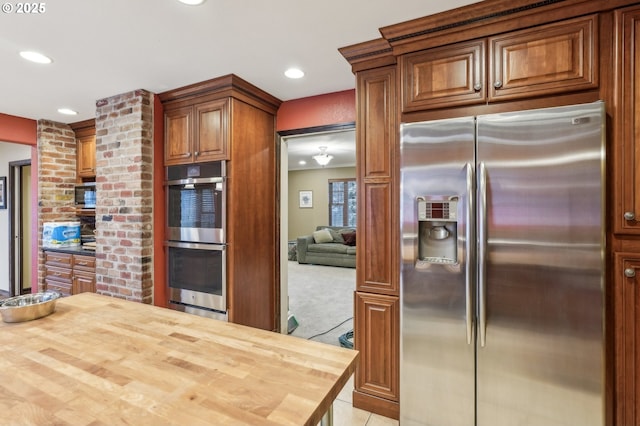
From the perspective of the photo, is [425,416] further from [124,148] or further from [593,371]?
[124,148]

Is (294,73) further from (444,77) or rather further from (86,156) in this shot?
(86,156)

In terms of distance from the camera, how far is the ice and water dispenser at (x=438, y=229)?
1.67 m

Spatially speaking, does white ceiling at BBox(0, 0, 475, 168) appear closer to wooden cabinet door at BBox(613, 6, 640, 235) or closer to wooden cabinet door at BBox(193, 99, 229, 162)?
wooden cabinet door at BBox(193, 99, 229, 162)

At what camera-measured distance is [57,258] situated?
3.59 metres

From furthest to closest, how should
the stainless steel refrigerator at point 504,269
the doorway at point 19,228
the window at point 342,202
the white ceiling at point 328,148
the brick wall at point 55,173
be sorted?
the window at point 342,202
the white ceiling at point 328,148
the doorway at point 19,228
the brick wall at point 55,173
the stainless steel refrigerator at point 504,269

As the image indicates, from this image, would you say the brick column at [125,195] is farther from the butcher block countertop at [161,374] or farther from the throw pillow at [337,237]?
the throw pillow at [337,237]

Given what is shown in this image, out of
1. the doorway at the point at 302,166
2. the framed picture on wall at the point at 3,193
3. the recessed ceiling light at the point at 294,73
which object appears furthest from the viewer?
the framed picture on wall at the point at 3,193

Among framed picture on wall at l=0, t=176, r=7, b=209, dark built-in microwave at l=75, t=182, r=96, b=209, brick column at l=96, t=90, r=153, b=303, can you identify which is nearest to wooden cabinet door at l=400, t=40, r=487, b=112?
brick column at l=96, t=90, r=153, b=303

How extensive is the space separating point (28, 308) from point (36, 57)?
1.90 meters

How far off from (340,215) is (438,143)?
7128mm

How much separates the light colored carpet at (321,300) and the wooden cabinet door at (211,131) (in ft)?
6.65

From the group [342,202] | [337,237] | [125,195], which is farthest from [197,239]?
[342,202]

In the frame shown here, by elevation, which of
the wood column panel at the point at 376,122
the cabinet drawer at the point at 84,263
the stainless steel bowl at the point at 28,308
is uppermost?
the wood column panel at the point at 376,122

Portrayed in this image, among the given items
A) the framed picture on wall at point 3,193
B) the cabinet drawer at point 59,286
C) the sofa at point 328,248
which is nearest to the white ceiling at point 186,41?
the cabinet drawer at point 59,286
